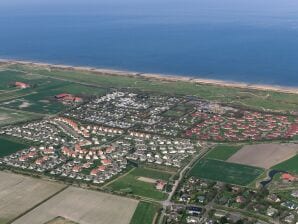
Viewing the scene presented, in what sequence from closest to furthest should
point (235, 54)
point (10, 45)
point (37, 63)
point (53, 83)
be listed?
point (53, 83) → point (37, 63) → point (235, 54) → point (10, 45)

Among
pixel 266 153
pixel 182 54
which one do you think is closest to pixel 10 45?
pixel 182 54

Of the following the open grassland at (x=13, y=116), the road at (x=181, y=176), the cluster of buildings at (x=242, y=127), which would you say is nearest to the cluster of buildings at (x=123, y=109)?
the open grassland at (x=13, y=116)

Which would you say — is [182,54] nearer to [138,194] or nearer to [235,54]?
[235,54]

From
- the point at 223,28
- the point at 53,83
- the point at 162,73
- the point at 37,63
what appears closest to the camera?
the point at 53,83

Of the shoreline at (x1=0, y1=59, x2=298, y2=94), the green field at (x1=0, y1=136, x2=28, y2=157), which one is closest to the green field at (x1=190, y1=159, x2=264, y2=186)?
the green field at (x1=0, y1=136, x2=28, y2=157)

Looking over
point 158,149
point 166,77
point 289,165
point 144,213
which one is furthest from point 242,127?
point 166,77

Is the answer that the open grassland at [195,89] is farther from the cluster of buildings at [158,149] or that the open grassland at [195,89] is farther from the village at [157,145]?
the cluster of buildings at [158,149]
